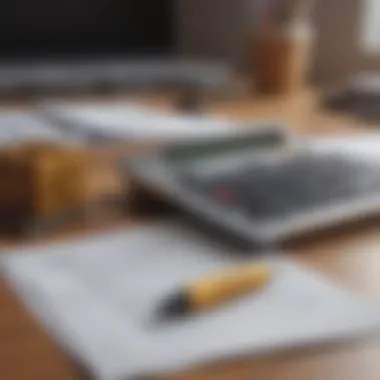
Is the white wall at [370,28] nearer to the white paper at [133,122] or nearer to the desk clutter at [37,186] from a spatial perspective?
the white paper at [133,122]

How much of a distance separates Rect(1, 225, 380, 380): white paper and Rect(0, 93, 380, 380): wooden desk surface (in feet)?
0.03

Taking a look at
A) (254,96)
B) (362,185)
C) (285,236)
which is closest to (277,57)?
(254,96)

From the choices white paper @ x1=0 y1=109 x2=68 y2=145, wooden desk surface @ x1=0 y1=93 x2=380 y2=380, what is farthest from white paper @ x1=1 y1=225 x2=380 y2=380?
white paper @ x1=0 y1=109 x2=68 y2=145

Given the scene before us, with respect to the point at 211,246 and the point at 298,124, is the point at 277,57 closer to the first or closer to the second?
the point at 298,124

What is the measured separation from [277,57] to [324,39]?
0.20 metres

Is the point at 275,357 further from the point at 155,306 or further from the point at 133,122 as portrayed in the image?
the point at 133,122

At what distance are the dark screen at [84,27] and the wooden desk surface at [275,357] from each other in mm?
484

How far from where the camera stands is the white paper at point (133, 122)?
44.5 inches

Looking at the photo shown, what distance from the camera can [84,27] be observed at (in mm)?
1477

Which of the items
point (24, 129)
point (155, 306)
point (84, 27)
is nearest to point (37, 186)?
point (155, 306)

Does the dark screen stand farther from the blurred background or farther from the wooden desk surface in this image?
the wooden desk surface

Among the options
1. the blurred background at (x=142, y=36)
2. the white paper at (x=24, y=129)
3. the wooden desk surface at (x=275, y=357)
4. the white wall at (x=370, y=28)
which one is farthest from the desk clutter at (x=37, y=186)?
the white wall at (x=370, y=28)

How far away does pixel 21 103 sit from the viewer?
1.36 meters

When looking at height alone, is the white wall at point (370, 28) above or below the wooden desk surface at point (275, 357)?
below
